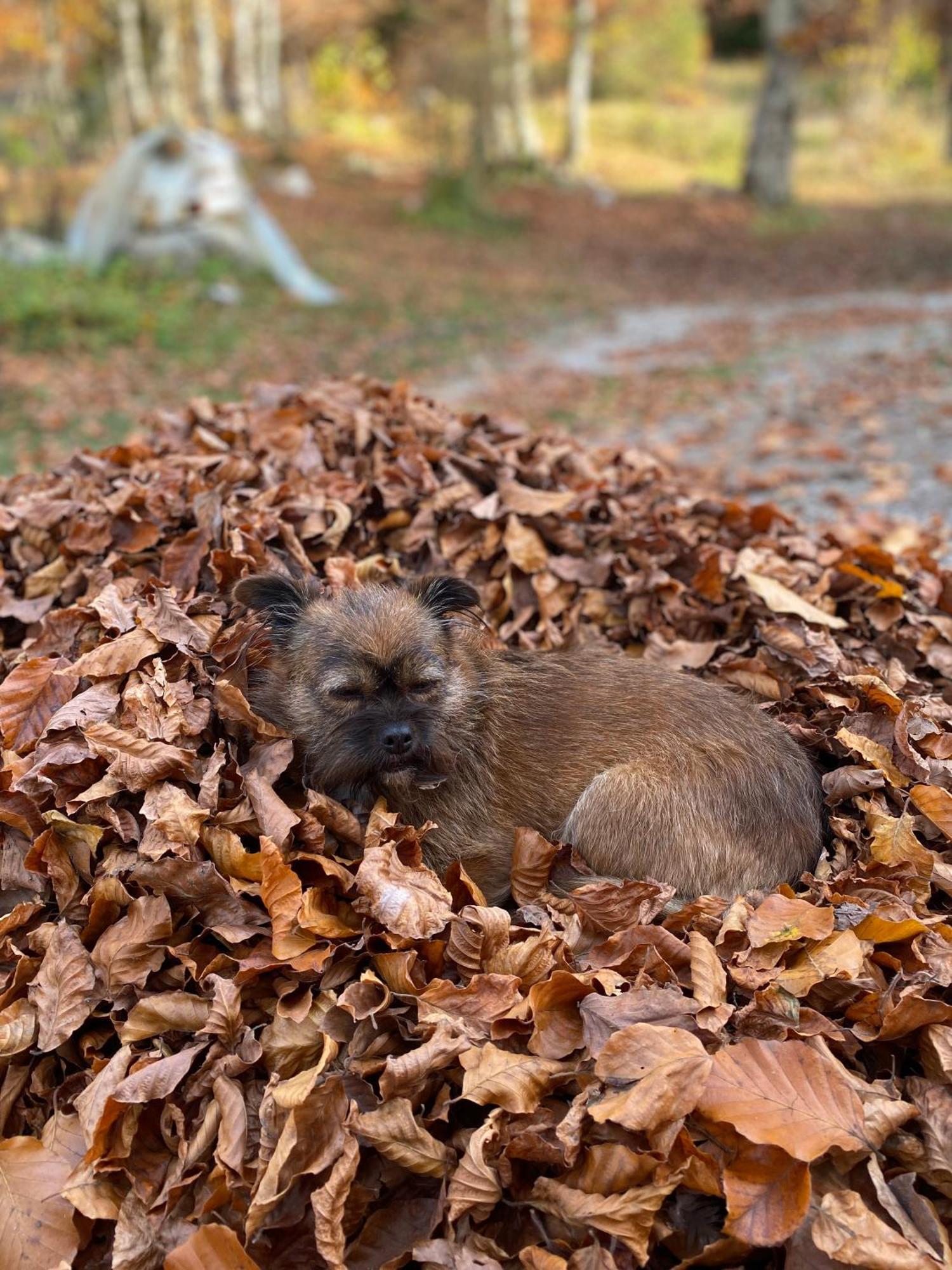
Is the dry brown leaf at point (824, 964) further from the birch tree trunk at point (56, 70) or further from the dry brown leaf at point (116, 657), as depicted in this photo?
the birch tree trunk at point (56, 70)

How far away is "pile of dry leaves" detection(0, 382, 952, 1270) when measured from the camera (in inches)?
108

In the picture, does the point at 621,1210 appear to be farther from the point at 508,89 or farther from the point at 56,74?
the point at 508,89

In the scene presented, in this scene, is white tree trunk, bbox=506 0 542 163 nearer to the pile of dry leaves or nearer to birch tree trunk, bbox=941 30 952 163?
birch tree trunk, bbox=941 30 952 163

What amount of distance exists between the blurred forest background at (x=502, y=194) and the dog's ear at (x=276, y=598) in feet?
20.4

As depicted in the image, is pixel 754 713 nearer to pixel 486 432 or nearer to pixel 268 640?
pixel 268 640

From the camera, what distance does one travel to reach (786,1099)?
2.81 meters

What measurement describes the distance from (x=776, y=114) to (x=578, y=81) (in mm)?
9912

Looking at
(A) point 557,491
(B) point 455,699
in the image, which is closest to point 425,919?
(B) point 455,699

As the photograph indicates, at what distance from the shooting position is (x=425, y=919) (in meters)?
3.44

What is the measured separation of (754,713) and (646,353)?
13.8m

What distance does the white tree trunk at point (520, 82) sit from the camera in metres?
32.8

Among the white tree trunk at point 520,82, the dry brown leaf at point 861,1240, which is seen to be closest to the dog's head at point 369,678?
the dry brown leaf at point 861,1240

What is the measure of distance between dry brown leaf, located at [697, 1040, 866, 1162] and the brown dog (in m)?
0.92

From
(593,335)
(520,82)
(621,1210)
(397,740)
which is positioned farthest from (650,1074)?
(520,82)
